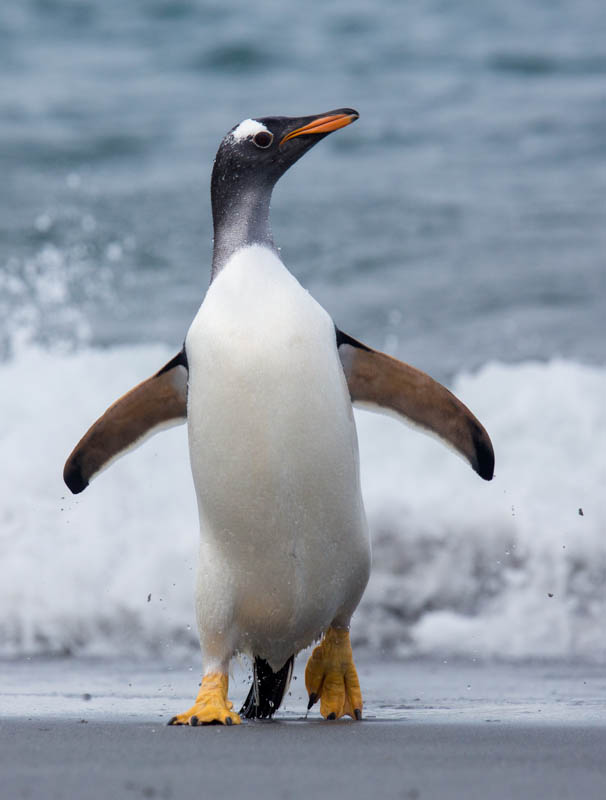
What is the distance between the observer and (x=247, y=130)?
334 cm

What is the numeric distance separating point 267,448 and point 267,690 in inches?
27.2

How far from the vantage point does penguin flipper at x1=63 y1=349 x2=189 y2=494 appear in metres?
3.33

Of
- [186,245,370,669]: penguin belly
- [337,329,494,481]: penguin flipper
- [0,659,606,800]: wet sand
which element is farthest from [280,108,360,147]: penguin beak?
[0,659,606,800]: wet sand

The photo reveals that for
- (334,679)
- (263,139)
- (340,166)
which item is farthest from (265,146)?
(340,166)

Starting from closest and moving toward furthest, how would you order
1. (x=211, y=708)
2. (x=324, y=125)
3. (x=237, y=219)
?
1. (x=211, y=708)
2. (x=237, y=219)
3. (x=324, y=125)

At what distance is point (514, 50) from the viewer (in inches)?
436

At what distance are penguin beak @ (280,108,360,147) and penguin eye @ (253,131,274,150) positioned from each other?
0.03 meters

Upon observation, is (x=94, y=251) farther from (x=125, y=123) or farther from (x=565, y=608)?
(x=565, y=608)

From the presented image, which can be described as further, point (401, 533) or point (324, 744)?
point (401, 533)

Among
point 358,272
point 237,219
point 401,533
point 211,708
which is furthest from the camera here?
point 358,272

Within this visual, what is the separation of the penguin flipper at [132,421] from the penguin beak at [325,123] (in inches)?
24.9

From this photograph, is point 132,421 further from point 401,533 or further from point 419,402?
point 401,533

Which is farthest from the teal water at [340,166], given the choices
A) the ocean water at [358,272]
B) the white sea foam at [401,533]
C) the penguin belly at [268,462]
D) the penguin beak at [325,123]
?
the penguin belly at [268,462]

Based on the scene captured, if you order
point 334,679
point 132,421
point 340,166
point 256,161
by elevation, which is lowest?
point 334,679
